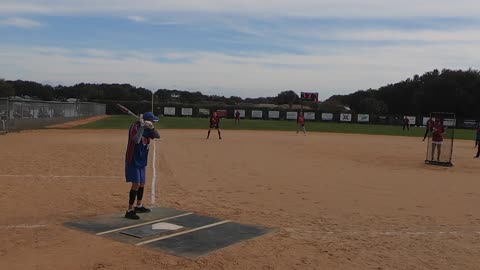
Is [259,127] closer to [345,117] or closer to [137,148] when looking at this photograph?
[345,117]

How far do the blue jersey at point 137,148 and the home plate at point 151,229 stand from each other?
1.10 metres

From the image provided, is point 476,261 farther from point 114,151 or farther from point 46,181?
point 114,151

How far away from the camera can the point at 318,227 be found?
27.2 ft

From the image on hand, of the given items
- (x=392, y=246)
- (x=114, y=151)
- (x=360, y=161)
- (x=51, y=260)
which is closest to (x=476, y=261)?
(x=392, y=246)

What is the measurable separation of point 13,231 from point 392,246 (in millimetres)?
5485

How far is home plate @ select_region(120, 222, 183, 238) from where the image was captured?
7.32 m

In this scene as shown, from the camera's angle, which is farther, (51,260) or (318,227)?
(318,227)

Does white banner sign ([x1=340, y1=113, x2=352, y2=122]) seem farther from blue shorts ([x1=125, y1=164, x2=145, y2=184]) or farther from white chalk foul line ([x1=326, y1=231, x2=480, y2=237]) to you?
blue shorts ([x1=125, y1=164, x2=145, y2=184])

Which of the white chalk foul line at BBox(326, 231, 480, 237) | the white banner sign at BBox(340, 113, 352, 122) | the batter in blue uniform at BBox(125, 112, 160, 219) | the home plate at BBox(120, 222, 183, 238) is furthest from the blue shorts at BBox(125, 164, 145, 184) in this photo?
the white banner sign at BBox(340, 113, 352, 122)

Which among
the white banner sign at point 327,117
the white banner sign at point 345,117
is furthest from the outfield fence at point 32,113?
the white banner sign at point 345,117

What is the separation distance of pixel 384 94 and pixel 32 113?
102868 mm

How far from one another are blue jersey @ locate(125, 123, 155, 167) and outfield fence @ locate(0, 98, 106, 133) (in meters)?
24.7

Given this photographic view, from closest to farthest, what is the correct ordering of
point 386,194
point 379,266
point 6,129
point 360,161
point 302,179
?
point 379,266 → point 386,194 → point 302,179 → point 360,161 → point 6,129

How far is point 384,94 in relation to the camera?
125625 millimetres
